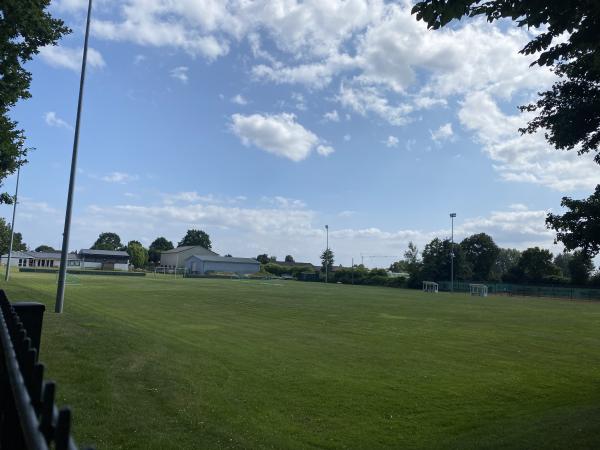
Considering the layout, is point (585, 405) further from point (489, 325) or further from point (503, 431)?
point (489, 325)

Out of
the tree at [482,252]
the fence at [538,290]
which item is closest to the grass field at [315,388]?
the fence at [538,290]

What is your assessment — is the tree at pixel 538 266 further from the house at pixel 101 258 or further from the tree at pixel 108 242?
the tree at pixel 108 242

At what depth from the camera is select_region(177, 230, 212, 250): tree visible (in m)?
184

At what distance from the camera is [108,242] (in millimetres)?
185000

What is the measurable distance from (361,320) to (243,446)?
58.8 ft

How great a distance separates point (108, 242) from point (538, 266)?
496 feet

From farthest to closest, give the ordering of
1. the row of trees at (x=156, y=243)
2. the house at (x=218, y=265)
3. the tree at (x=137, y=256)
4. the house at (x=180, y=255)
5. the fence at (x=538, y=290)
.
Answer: the row of trees at (x=156, y=243) → the house at (x=180, y=255) → the tree at (x=137, y=256) → the house at (x=218, y=265) → the fence at (x=538, y=290)

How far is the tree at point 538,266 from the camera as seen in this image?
90.1 meters

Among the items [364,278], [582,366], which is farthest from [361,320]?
[364,278]

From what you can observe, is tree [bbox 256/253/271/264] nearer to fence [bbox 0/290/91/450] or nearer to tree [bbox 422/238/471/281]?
tree [bbox 422/238/471/281]

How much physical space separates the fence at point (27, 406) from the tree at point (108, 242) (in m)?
190

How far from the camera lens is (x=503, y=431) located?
7.70 metres

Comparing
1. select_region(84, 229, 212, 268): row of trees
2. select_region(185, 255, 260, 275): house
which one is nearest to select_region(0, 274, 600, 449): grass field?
select_region(185, 255, 260, 275): house

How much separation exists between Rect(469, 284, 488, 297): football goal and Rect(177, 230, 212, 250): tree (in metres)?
126
